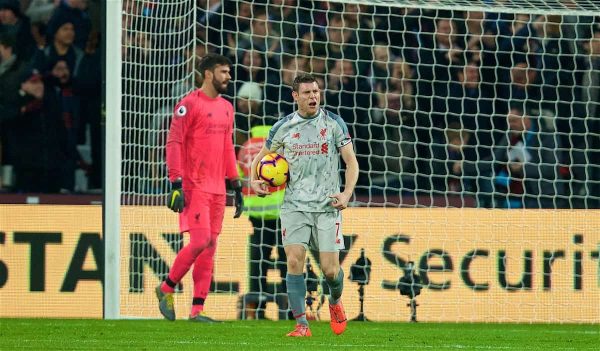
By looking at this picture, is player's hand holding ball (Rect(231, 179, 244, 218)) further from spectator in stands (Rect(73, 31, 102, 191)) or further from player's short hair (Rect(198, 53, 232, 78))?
spectator in stands (Rect(73, 31, 102, 191))

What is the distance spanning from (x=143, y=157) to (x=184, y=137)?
148cm

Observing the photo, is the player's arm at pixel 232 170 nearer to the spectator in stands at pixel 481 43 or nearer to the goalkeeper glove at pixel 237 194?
the goalkeeper glove at pixel 237 194

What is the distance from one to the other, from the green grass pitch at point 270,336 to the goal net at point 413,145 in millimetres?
886

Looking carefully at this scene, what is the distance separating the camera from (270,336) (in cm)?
908

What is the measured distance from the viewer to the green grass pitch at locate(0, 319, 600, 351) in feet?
27.0

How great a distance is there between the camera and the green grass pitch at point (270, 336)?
8.23 meters

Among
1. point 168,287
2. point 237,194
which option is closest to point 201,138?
point 237,194

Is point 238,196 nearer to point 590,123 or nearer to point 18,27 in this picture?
point 590,123

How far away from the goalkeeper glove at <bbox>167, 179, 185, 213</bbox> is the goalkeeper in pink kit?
0.10 metres

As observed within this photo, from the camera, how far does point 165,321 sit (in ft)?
35.6

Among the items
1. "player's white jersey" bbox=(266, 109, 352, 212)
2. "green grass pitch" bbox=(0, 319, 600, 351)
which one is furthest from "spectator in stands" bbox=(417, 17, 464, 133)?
"player's white jersey" bbox=(266, 109, 352, 212)

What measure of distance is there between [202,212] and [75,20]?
4799 mm

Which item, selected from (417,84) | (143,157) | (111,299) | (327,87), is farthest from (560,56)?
(111,299)

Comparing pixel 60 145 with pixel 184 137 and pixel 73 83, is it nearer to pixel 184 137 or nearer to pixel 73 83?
pixel 73 83
